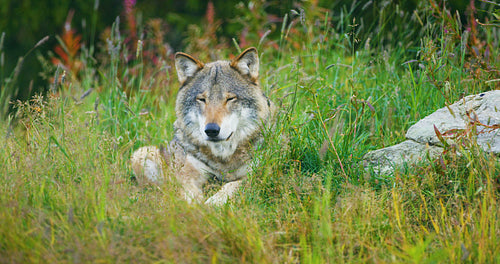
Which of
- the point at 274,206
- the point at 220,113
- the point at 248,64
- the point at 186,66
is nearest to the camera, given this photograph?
the point at 274,206

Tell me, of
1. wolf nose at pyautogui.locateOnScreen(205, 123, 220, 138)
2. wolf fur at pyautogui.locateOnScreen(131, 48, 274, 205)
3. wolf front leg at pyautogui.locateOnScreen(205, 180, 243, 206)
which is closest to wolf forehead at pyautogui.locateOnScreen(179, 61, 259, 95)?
wolf fur at pyautogui.locateOnScreen(131, 48, 274, 205)

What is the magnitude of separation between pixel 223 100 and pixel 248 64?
19.5 inches

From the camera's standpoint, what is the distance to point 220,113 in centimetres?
406

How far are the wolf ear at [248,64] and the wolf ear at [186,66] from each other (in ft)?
1.23

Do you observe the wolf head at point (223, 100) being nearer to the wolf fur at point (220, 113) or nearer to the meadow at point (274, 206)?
the wolf fur at point (220, 113)

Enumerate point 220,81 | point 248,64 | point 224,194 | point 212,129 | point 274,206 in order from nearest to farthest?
1. point 274,206
2. point 224,194
3. point 212,129
4. point 220,81
5. point 248,64

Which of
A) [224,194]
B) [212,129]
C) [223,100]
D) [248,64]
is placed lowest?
[224,194]

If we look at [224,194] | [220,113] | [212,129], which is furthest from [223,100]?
[224,194]

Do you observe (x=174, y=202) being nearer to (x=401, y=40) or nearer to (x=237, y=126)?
(x=237, y=126)

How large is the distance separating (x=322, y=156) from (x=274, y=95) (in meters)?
1.65

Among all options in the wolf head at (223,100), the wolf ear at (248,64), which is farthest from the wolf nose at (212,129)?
the wolf ear at (248,64)

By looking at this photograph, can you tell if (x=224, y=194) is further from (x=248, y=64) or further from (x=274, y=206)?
(x=248, y=64)

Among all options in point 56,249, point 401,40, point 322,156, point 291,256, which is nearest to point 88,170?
point 56,249

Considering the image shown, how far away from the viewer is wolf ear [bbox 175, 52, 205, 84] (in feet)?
14.6
